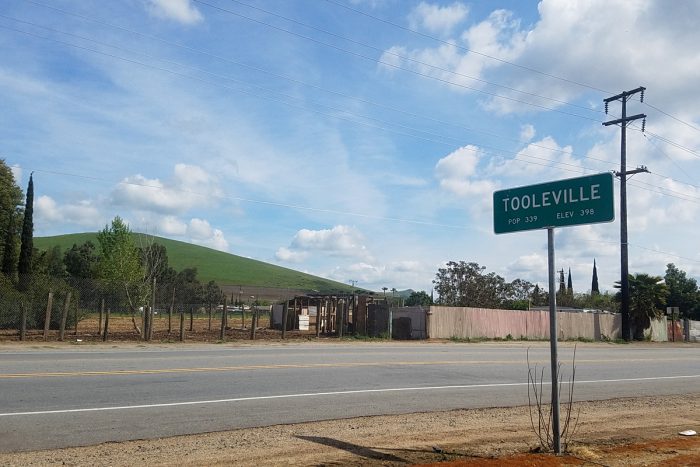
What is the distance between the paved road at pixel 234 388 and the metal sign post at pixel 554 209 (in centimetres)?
408

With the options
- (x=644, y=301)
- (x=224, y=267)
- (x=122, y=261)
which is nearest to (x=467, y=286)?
(x=644, y=301)

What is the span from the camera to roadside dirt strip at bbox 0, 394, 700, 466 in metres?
6.72

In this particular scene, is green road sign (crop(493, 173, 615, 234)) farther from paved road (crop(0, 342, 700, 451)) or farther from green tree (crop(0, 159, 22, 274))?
green tree (crop(0, 159, 22, 274))

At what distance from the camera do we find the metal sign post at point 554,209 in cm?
663

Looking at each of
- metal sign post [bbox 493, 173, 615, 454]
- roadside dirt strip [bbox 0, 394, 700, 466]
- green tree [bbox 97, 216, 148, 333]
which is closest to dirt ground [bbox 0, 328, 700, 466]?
roadside dirt strip [bbox 0, 394, 700, 466]

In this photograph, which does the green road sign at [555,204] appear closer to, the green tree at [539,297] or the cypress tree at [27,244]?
the cypress tree at [27,244]

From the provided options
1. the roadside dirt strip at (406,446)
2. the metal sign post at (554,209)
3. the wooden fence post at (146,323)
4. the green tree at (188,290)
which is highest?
the green tree at (188,290)

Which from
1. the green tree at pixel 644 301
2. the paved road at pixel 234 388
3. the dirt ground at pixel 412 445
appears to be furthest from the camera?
the green tree at pixel 644 301

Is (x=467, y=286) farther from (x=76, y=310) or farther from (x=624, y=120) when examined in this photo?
(x=76, y=310)

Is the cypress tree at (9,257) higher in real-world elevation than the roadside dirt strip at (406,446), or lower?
higher

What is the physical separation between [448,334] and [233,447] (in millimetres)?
30104

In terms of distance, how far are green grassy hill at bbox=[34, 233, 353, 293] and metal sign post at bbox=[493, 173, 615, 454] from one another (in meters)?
109

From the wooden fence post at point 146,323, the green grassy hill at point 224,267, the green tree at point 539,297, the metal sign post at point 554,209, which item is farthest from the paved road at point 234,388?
the green grassy hill at point 224,267

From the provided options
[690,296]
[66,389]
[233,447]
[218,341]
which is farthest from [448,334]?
[690,296]
